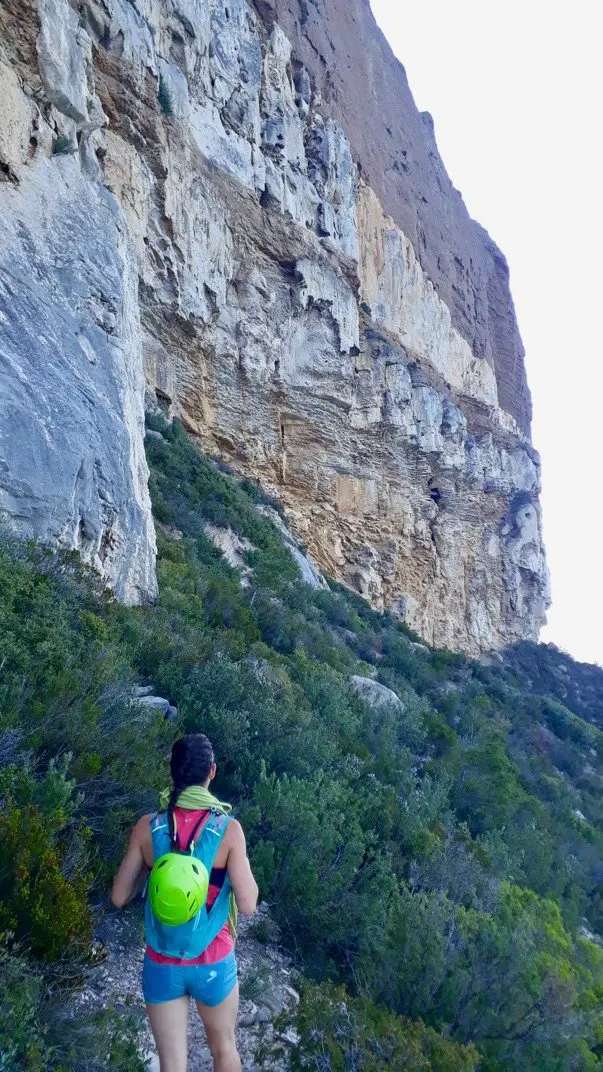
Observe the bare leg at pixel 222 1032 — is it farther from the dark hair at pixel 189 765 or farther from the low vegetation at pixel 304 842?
the dark hair at pixel 189 765

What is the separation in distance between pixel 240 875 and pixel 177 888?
22cm

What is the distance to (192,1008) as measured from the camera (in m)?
2.72

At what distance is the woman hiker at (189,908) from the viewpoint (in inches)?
71.1

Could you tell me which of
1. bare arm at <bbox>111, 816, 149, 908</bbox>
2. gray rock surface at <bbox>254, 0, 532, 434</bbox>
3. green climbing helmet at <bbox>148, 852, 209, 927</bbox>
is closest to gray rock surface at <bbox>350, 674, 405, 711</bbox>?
bare arm at <bbox>111, 816, 149, 908</bbox>

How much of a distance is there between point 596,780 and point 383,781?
362 inches

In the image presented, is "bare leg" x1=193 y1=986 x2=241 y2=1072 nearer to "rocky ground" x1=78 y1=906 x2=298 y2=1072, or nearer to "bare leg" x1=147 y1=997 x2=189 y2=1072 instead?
"bare leg" x1=147 y1=997 x2=189 y2=1072

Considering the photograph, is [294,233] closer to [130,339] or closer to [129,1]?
[129,1]

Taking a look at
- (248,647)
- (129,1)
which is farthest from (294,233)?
(248,647)

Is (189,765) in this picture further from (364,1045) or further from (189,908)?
(364,1045)

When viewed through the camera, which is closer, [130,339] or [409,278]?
[130,339]

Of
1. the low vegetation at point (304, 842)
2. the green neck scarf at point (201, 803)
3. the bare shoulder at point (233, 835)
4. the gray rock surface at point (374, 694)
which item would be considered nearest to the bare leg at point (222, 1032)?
the green neck scarf at point (201, 803)

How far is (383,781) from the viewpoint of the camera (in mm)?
5555

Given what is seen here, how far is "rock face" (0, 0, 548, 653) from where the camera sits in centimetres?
629

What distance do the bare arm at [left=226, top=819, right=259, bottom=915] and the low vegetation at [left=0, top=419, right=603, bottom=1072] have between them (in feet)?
2.04
